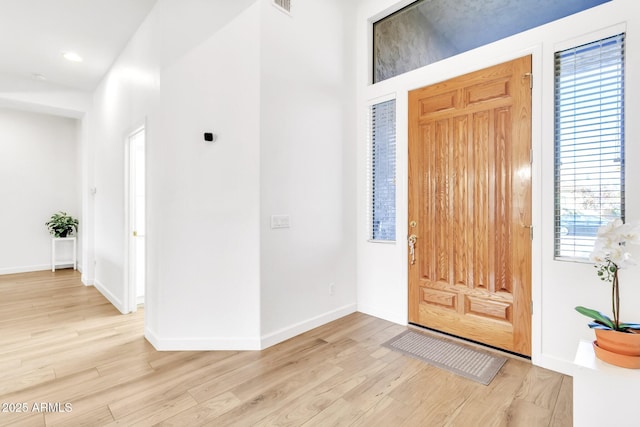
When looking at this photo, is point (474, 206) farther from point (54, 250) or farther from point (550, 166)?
point (54, 250)

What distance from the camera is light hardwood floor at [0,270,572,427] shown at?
1.79m

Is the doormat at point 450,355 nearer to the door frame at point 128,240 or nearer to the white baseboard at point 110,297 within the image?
the door frame at point 128,240

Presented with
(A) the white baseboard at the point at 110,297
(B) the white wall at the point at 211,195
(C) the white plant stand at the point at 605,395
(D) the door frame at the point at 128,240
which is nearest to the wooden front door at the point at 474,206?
(C) the white plant stand at the point at 605,395

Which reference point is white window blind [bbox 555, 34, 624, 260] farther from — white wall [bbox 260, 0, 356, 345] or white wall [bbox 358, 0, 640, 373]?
white wall [bbox 260, 0, 356, 345]

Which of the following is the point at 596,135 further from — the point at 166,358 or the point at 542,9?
the point at 166,358

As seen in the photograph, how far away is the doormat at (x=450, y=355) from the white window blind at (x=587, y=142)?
980 mm

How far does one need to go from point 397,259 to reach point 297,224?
111 centimetres

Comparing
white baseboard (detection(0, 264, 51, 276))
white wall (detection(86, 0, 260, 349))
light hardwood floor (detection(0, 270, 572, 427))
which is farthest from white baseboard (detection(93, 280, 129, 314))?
white baseboard (detection(0, 264, 51, 276))

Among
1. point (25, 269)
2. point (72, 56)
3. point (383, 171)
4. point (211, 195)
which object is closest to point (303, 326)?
point (211, 195)

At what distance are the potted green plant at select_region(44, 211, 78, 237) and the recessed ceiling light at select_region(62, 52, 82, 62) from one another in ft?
11.2

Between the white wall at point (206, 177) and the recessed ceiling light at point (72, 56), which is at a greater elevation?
the recessed ceiling light at point (72, 56)

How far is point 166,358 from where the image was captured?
8.17ft

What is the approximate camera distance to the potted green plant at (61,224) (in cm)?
594

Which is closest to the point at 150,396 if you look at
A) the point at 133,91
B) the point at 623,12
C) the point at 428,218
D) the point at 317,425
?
the point at 317,425
